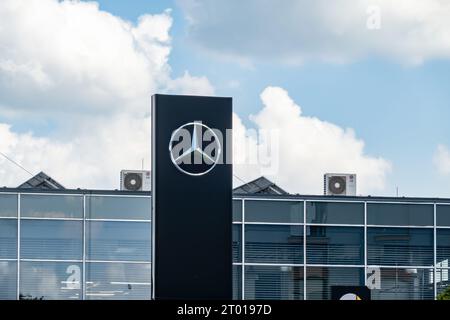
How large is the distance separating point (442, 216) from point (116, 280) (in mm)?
9151

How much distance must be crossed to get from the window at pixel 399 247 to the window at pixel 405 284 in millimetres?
261

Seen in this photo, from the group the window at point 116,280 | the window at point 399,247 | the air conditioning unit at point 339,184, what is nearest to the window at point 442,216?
the window at point 399,247

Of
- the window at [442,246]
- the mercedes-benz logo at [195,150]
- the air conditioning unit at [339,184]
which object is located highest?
the mercedes-benz logo at [195,150]

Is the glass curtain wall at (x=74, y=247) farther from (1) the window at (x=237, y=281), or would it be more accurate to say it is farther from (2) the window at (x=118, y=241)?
(1) the window at (x=237, y=281)

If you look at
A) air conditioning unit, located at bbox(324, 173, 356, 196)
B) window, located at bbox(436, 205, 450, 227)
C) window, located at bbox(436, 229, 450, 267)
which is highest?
air conditioning unit, located at bbox(324, 173, 356, 196)

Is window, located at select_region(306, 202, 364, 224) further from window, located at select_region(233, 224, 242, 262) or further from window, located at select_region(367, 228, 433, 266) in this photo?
window, located at select_region(233, 224, 242, 262)

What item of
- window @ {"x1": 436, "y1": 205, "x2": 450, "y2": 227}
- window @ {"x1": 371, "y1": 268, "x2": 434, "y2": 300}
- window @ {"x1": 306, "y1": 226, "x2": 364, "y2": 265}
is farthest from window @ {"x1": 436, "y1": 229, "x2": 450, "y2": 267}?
window @ {"x1": 306, "y1": 226, "x2": 364, "y2": 265}

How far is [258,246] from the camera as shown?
84.8 ft

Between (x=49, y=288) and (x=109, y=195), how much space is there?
287 centimetres

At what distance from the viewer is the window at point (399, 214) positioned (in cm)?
2623

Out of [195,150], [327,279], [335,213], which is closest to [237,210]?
[335,213]

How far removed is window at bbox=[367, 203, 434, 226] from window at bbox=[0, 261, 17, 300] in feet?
31.1

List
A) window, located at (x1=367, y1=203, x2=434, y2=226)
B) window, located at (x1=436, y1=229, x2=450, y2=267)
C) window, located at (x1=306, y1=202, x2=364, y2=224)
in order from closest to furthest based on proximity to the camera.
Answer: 1. window, located at (x1=306, y1=202, x2=364, y2=224)
2. window, located at (x1=367, y1=203, x2=434, y2=226)
3. window, located at (x1=436, y1=229, x2=450, y2=267)

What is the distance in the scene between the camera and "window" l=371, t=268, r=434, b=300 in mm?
25625
